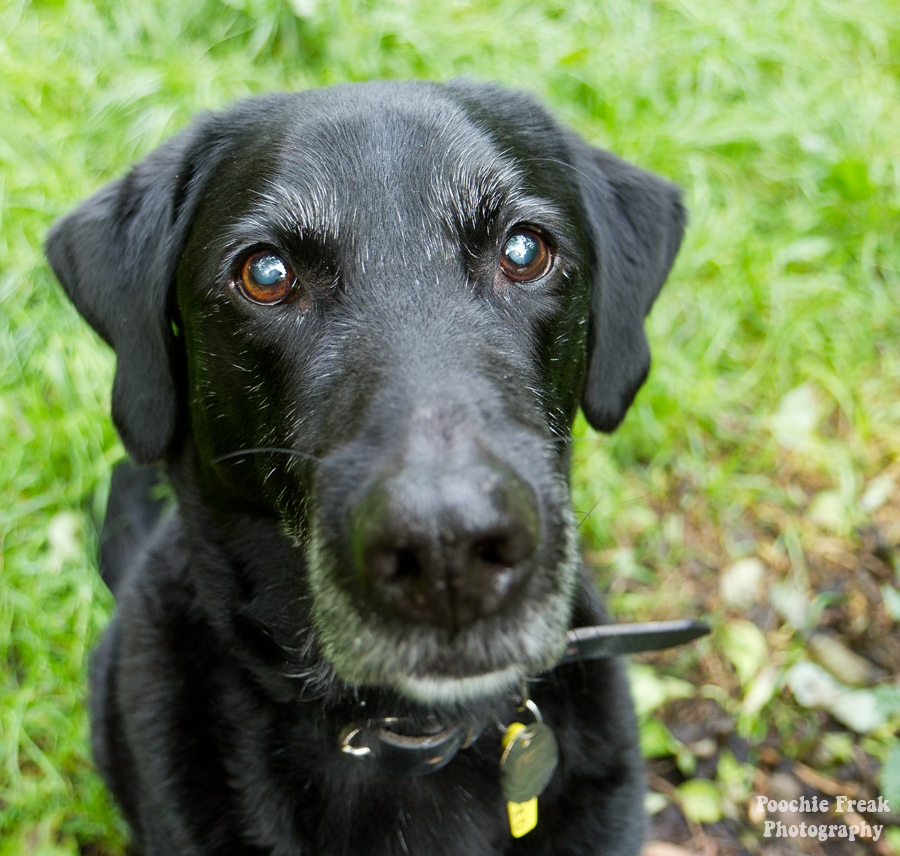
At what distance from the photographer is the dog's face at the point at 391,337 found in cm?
149

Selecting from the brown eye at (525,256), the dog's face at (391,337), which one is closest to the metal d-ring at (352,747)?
the dog's face at (391,337)

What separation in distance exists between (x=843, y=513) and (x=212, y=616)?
2.64m

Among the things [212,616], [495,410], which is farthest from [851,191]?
[212,616]

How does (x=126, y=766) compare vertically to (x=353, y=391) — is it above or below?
below

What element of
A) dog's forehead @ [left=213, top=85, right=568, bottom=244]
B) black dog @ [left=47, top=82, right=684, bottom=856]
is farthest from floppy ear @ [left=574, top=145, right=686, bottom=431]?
dog's forehead @ [left=213, top=85, right=568, bottom=244]

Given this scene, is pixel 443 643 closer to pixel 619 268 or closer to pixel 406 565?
pixel 406 565

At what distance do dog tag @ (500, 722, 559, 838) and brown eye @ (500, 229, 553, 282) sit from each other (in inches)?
46.4

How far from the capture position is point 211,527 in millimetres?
2271

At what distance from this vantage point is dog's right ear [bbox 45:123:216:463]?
223 centimetres

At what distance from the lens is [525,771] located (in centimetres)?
211

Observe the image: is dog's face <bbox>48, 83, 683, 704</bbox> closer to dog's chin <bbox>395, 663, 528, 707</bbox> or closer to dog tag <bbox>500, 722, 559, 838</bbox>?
dog's chin <bbox>395, 663, 528, 707</bbox>

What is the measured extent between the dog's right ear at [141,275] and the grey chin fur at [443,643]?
2.52ft

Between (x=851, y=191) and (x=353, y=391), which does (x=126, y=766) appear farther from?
(x=851, y=191)

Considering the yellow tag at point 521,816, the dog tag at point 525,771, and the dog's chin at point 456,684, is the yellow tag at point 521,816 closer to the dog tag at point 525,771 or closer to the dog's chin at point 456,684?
the dog tag at point 525,771
